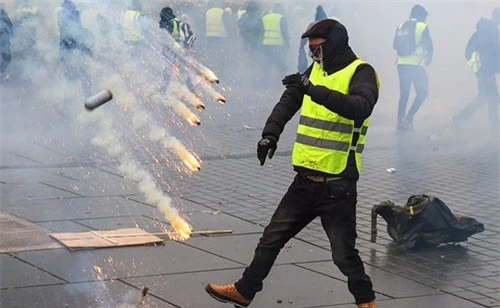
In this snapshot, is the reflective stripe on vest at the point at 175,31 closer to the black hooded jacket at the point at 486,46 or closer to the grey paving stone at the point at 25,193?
the grey paving stone at the point at 25,193

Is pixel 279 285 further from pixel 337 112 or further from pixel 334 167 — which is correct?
pixel 337 112

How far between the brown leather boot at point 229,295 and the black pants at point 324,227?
1.2 inches

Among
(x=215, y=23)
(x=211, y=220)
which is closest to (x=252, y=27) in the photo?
(x=215, y=23)

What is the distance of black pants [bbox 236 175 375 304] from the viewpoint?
5023 millimetres

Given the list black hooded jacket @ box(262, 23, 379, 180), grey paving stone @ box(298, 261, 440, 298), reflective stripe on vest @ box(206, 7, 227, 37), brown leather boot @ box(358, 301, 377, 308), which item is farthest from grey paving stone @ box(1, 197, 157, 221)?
reflective stripe on vest @ box(206, 7, 227, 37)

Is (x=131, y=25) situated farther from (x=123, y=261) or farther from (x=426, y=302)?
(x=426, y=302)

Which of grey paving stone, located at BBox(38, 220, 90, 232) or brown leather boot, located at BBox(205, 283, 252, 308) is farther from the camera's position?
grey paving stone, located at BBox(38, 220, 90, 232)

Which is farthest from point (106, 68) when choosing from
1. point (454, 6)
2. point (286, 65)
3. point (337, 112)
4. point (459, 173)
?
point (454, 6)

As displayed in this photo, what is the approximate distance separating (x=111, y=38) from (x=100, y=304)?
580cm

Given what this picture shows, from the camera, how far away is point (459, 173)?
1027 centimetres

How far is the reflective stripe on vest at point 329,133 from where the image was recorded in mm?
5000

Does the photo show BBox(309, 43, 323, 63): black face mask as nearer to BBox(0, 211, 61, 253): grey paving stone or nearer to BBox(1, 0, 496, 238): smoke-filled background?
BBox(1, 0, 496, 238): smoke-filled background

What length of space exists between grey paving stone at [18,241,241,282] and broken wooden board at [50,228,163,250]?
3.2 inches

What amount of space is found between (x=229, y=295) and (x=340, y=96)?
51.2 inches
